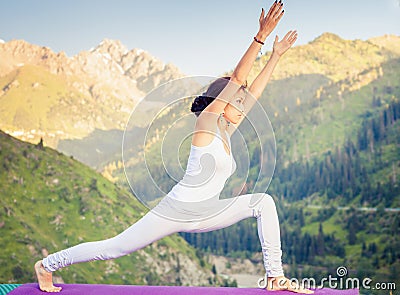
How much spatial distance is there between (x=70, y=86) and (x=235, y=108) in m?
5.91

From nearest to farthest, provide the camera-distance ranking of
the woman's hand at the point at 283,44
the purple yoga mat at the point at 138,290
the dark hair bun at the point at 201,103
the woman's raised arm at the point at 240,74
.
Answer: the woman's raised arm at the point at 240,74 → the dark hair bun at the point at 201,103 → the woman's hand at the point at 283,44 → the purple yoga mat at the point at 138,290

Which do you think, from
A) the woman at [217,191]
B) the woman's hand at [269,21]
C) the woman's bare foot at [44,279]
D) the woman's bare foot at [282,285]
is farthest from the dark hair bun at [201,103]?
the woman's bare foot at [44,279]

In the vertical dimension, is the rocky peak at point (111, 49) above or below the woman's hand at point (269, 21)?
above

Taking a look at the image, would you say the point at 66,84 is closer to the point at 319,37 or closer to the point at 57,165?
the point at 57,165

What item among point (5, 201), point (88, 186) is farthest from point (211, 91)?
point (88, 186)

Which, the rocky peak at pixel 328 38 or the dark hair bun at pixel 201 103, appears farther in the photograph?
the rocky peak at pixel 328 38

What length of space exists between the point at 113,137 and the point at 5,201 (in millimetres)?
1681

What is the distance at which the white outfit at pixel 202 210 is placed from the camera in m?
2.46

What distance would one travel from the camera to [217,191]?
2504mm

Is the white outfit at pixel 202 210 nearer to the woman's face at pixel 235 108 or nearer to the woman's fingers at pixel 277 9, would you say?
the woman's face at pixel 235 108

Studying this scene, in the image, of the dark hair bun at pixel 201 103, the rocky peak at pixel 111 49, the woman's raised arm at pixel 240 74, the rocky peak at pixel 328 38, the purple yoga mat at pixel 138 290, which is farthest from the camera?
the rocky peak at pixel 328 38

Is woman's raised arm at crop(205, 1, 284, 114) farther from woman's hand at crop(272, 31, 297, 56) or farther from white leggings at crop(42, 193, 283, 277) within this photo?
white leggings at crop(42, 193, 283, 277)

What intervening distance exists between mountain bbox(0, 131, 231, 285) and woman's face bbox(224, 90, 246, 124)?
473cm

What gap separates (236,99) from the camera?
8.29 ft
